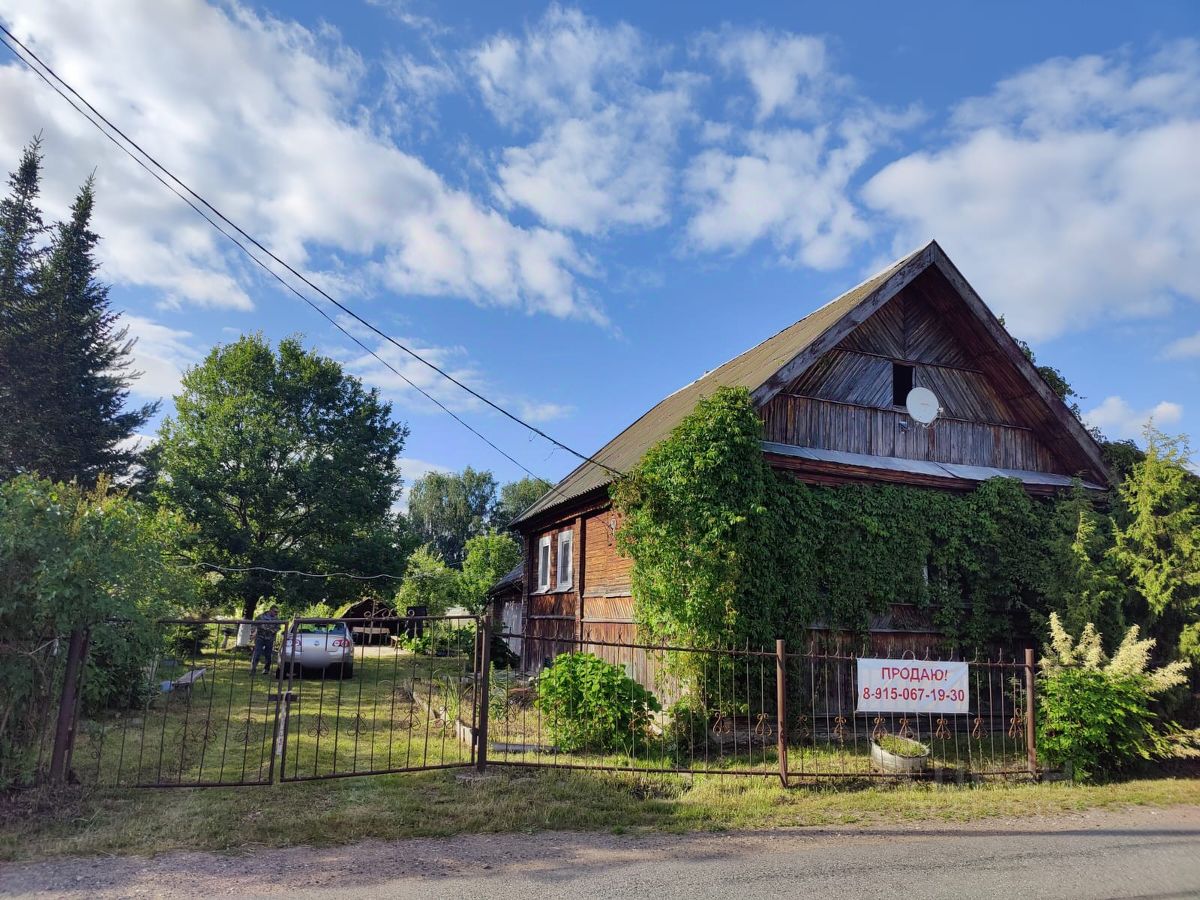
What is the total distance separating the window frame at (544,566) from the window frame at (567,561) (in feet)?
1.96

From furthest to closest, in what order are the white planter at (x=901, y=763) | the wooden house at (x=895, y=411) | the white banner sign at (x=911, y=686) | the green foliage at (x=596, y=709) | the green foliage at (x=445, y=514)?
the green foliage at (x=445, y=514)
the wooden house at (x=895, y=411)
the green foliage at (x=596, y=709)
the white banner sign at (x=911, y=686)
the white planter at (x=901, y=763)

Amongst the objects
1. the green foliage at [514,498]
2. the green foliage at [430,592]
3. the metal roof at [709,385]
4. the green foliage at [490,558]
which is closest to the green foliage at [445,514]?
the green foliage at [514,498]

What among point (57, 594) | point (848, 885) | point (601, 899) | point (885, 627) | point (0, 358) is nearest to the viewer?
point (601, 899)

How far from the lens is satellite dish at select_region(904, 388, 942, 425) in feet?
44.6

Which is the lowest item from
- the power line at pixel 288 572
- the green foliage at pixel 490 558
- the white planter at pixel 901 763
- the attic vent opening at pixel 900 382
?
the white planter at pixel 901 763

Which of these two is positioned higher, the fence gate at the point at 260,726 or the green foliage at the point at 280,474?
the green foliage at the point at 280,474

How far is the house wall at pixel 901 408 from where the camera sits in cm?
1279

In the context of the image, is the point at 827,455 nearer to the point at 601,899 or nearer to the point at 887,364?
the point at 887,364

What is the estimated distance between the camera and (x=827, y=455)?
1236cm

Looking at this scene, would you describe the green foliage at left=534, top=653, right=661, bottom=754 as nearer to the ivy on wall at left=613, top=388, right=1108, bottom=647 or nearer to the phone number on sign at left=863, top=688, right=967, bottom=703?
the ivy on wall at left=613, top=388, right=1108, bottom=647

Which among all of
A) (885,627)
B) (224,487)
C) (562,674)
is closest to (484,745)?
(562,674)

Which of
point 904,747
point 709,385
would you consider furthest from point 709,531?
point 709,385

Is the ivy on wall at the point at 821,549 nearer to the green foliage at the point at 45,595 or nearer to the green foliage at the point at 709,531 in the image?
the green foliage at the point at 709,531

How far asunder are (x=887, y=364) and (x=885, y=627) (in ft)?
15.1
